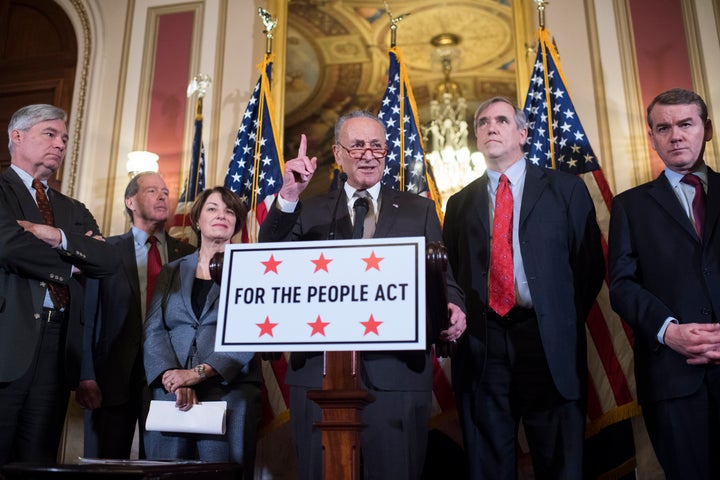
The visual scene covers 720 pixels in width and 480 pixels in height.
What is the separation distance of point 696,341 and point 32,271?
2170 mm

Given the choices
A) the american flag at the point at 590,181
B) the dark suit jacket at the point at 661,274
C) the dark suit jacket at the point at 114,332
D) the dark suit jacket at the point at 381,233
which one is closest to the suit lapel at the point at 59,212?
the dark suit jacket at the point at 114,332

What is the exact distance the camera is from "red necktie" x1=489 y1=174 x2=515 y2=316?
7.65 feet

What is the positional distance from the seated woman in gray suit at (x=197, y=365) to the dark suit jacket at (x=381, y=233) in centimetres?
67

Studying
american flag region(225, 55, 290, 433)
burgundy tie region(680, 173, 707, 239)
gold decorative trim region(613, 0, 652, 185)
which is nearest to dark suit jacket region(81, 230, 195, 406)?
american flag region(225, 55, 290, 433)

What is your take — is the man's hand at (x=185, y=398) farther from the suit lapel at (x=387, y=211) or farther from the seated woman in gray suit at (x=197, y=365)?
the suit lapel at (x=387, y=211)

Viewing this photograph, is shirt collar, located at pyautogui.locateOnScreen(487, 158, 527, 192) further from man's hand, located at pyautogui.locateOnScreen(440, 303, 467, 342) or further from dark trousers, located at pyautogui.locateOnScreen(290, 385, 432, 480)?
dark trousers, located at pyautogui.locateOnScreen(290, 385, 432, 480)

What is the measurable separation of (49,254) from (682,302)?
2139 millimetres

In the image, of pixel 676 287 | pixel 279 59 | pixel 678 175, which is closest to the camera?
pixel 676 287

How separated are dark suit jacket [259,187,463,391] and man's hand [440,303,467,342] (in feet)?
0.38

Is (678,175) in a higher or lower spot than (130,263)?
higher

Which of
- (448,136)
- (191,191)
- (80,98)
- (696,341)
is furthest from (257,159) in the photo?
(448,136)

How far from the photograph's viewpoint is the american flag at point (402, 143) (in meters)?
3.79

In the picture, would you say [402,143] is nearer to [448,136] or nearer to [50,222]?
[50,222]

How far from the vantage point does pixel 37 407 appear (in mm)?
2479
